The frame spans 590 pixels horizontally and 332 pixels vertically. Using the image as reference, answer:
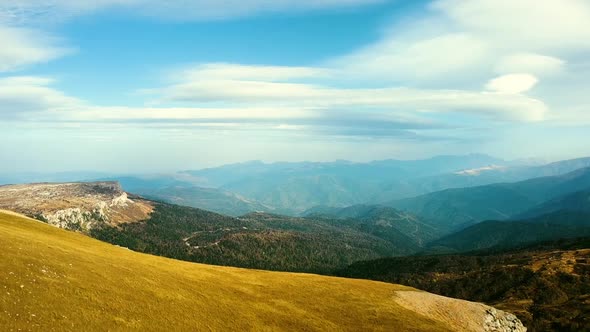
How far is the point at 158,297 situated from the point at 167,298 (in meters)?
1.30

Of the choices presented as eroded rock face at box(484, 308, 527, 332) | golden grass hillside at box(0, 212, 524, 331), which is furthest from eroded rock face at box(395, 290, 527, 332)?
golden grass hillside at box(0, 212, 524, 331)

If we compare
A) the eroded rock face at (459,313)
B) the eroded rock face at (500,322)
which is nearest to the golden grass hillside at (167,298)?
the eroded rock face at (459,313)

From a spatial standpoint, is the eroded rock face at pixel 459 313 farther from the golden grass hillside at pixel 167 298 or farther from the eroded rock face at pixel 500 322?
the golden grass hillside at pixel 167 298

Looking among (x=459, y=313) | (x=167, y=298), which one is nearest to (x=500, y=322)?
(x=459, y=313)

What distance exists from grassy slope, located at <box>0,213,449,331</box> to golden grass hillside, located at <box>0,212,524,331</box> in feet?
0.39

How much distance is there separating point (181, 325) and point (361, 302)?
3488 cm

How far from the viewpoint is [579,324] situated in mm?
93938

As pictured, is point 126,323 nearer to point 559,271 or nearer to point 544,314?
point 544,314

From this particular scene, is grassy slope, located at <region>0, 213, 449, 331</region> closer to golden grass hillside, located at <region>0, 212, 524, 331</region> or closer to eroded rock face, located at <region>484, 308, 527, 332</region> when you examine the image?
golden grass hillside, located at <region>0, 212, 524, 331</region>

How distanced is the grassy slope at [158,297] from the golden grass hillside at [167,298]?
0.39ft

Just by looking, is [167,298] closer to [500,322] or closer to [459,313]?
[459,313]

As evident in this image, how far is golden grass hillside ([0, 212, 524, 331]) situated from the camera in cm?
3822

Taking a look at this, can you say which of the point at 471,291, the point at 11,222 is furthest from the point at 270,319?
the point at 471,291

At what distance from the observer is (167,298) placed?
50.7m
